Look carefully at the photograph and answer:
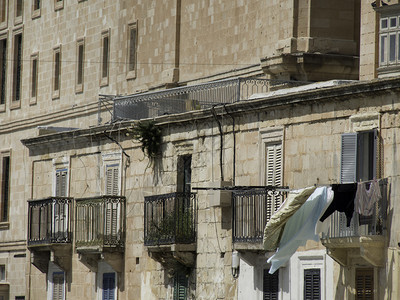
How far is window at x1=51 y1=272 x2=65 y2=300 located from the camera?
37.0 metres

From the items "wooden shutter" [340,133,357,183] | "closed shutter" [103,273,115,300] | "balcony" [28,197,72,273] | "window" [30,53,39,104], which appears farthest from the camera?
"window" [30,53,39,104]

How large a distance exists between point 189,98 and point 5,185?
1518 cm

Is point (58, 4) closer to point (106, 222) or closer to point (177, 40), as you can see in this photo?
point (177, 40)

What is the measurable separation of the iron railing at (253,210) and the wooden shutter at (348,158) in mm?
1999

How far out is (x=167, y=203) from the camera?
1257 inches

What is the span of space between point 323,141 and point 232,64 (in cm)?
948

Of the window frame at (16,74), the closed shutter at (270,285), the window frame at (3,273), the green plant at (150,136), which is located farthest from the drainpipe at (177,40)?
the closed shutter at (270,285)

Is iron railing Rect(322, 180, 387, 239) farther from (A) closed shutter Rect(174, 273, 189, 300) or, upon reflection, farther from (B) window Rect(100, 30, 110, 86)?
(B) window Rect(100, 30, 110, 86)

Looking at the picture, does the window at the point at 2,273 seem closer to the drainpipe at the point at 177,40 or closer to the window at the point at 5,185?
the window at the point at 5,185

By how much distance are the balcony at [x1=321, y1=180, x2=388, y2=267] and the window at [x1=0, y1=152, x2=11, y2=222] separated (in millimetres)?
21825

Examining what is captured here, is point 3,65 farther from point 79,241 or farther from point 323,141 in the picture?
point 323,141

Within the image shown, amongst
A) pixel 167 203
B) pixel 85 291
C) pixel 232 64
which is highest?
pixel 232 64

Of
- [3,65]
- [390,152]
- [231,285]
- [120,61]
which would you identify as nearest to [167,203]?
[231,285]

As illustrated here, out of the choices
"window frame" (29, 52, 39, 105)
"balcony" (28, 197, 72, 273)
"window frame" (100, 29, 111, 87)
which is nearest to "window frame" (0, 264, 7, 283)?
"window frame" (29, 52, 39, 105)
